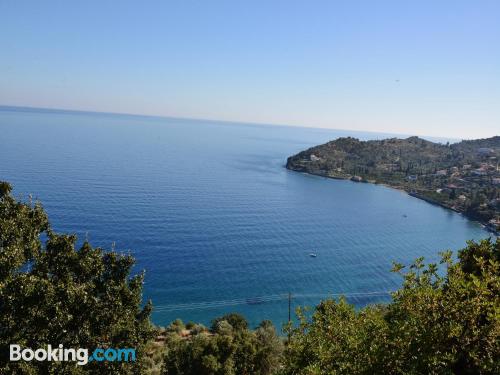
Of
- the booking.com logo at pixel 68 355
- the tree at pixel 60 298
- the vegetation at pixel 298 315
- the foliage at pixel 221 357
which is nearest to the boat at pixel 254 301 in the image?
the foliage at pixel 221 357

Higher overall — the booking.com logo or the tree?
the tree

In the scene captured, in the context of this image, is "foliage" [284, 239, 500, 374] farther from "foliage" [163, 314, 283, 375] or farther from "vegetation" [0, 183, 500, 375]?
"foliage" [163, 314, 283, 375]

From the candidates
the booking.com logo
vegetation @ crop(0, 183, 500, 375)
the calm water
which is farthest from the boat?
the booking.com logo

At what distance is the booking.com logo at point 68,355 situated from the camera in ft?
41.0

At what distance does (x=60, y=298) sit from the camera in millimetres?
13367

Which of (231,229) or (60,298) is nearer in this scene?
(60,298)

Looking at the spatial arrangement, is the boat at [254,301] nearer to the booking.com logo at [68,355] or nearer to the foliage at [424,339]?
the booking.com logo at [68,355]

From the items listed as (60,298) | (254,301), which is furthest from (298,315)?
(254,301)

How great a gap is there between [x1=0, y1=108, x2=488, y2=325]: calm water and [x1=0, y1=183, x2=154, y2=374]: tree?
39.8 m

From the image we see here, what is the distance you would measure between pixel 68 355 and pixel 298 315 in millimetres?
8413

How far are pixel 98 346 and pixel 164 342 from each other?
28028 millimetres

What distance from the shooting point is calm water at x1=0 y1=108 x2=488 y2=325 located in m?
62.8

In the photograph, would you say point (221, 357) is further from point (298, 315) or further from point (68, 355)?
point (298, 315)

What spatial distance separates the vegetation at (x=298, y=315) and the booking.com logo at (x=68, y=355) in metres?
0.21
